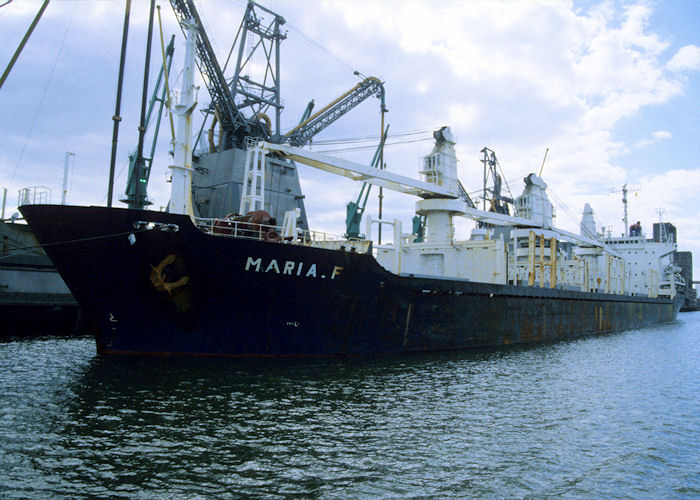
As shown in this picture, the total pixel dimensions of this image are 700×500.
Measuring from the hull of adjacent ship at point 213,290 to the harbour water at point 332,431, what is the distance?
27.8 inches

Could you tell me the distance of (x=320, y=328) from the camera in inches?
580

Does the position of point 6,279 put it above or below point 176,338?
above

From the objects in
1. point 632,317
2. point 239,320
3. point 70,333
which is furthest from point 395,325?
point 632,317

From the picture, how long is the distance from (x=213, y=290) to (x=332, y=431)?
6.18 metres

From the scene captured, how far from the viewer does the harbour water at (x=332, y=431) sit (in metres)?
6.33

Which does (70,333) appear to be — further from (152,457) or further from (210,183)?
(152,457)

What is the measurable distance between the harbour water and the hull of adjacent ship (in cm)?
71

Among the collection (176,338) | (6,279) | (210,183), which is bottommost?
(176,338)

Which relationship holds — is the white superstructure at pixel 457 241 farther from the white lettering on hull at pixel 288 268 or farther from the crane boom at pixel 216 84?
the crane boom at pixel 216 84

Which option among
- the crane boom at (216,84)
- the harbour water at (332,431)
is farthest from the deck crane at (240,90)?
the harbour water at (332,431)

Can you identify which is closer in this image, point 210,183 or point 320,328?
point 320,328

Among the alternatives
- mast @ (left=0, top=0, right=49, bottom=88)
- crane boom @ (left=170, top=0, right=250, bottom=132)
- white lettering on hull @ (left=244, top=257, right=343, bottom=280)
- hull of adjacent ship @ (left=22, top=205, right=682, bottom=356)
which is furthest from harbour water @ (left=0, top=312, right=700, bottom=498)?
crane boom @ (left=170, top=0, right=250, bottom=132)

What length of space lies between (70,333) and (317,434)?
20029 millimetres

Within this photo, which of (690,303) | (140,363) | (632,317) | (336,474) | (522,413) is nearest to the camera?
(336,474)
